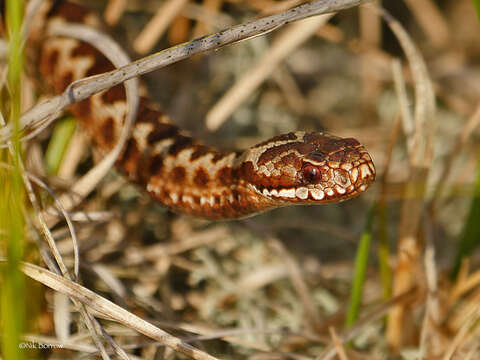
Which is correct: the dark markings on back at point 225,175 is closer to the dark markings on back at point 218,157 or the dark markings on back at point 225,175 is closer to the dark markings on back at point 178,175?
the dark markings on back at point 218,157

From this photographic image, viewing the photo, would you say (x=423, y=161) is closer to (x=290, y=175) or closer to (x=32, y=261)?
(x=290, y=175)

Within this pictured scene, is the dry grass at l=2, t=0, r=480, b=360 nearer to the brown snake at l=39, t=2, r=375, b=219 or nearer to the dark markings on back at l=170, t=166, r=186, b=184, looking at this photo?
the brown snake at l=39, t=2, r=375, b=219

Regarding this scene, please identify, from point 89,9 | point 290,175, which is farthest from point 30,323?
point 89,9

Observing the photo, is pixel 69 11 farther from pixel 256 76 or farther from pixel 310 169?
pixel 310 169

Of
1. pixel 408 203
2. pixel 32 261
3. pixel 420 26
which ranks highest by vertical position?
pixel 420 26

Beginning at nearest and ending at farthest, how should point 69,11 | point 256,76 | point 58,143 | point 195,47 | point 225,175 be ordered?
point 195,47, point 225,175, point 58,143, point 69,11, point 256,76

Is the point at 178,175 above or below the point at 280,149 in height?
above

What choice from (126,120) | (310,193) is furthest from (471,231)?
(126,120)
